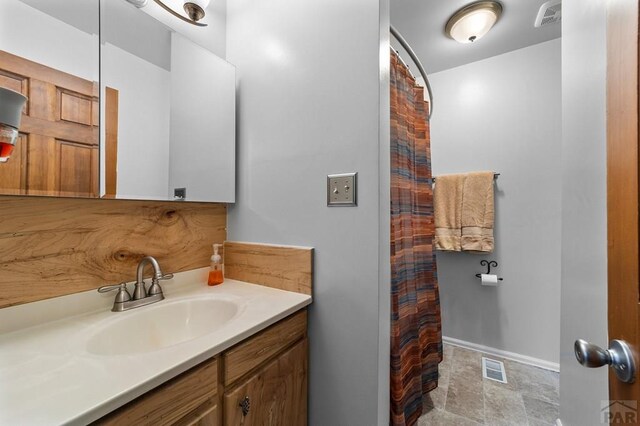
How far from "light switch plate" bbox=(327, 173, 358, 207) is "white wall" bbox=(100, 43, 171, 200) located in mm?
665

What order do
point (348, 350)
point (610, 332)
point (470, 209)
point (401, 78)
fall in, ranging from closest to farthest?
point (610, 332) < point (348, 350) < point (401, 78) < point (470, 209)

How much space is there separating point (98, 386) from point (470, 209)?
2237 mm

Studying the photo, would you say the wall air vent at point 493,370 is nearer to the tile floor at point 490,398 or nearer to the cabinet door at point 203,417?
the tile floor at point 490,398

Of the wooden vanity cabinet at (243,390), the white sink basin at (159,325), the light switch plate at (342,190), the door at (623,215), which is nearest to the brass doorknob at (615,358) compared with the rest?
the door at (623,215)

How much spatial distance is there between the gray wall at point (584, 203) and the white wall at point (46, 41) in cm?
142

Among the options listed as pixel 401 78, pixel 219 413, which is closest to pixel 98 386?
pixel 219 413

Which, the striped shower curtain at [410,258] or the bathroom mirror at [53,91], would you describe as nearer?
the bathroom mirror at [53,91]

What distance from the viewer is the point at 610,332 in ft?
1.51

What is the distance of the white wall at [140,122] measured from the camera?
890 mm

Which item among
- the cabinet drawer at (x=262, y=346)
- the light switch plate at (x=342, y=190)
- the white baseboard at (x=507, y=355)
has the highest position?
the light switch plate at (x=342, y=190)

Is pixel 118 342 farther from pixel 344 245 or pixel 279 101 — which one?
pixel 279 101

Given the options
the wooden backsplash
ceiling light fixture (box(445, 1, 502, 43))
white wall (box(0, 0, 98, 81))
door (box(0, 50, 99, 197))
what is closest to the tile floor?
the wooden backsplash

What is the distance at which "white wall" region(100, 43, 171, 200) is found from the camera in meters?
0.89

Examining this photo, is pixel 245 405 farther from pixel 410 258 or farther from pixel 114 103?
pixel 114 103
